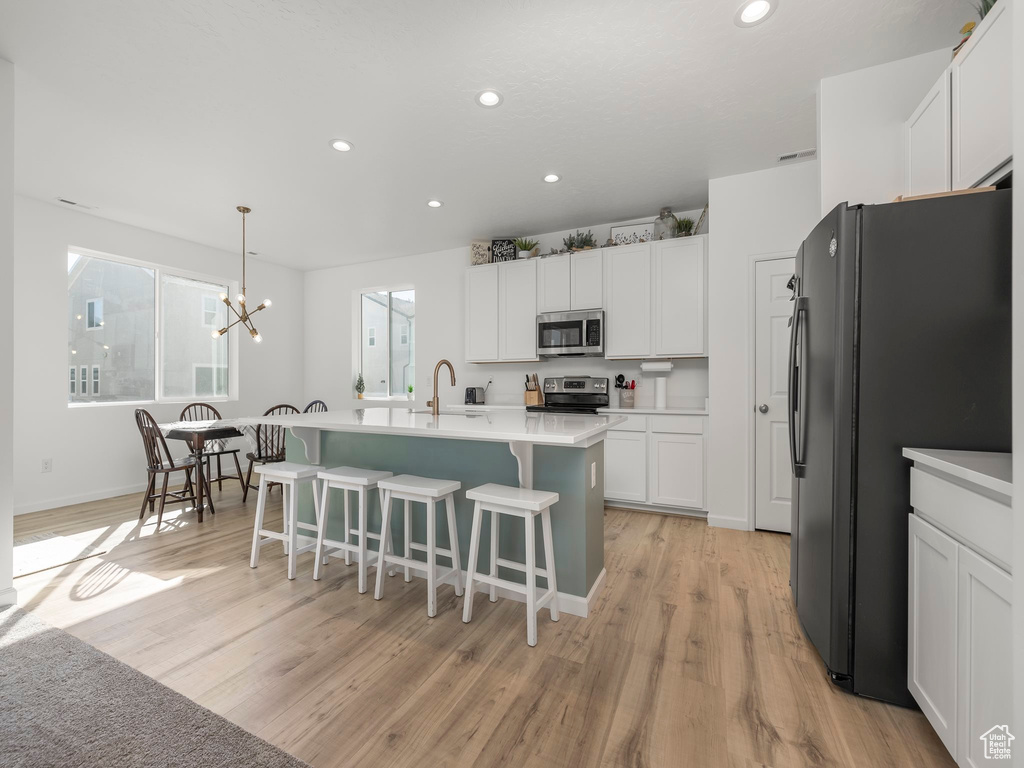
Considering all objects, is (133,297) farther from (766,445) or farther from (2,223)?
(766,445)

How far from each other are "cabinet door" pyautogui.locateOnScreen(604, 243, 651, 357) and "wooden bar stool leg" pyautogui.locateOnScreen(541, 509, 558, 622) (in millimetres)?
2444

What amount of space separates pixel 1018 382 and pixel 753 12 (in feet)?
6.12

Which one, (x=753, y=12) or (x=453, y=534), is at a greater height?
(x=753, y=12)

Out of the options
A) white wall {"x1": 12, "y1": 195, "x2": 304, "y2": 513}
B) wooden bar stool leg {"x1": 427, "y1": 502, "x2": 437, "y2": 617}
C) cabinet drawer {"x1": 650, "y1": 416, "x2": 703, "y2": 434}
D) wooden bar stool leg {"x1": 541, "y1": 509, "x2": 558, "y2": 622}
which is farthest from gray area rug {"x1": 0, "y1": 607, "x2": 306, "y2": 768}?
cabinet drawer {"x1": 650, "y1": 416, "x2": 703, "y2": 434}

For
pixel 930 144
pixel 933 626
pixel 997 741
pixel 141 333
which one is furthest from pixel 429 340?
pixel 997 741

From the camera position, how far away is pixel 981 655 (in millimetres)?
1160

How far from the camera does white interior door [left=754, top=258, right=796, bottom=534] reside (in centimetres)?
340

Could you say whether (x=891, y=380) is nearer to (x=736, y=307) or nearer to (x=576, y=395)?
(x=736, y=307)

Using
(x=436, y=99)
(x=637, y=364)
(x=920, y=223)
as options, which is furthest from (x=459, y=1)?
(x=637, y=364)

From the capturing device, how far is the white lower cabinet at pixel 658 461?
3.82 meters

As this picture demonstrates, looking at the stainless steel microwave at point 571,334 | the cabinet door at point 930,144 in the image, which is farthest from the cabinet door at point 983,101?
the stainless steel microwave at point 571,334

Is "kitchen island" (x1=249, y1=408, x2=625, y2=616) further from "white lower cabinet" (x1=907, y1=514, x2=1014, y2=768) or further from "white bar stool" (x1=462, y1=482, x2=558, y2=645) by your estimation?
"white lower cabinet" (x1=907, y1=514, x2=1014, y2=768)

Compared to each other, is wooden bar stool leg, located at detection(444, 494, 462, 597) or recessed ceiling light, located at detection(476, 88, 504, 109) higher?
recessed ceiling light, located at detection(476, 88, 504, 109)

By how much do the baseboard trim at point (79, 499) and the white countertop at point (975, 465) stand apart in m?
6.04
